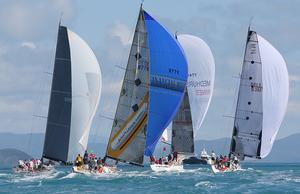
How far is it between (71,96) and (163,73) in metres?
7.50

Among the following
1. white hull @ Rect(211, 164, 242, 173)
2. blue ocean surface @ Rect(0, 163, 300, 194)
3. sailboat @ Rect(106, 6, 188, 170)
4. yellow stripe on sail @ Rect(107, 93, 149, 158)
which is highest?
sailboat @ Rect(106, 6, 188, 170)

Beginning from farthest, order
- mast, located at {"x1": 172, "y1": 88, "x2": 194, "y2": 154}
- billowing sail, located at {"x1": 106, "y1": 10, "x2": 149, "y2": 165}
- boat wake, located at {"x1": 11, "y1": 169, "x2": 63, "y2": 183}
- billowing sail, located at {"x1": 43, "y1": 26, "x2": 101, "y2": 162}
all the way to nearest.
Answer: mast, located at {"x1": 172, "y1": 88, "x2": 194, "y2": 154} → billowing sail, located at {"x1": 43, "y1": 26, "x2": 101, "y2": 162} → boat wake, located at {"x1": 11, "y1": 169, "x2": 63, "y2": 183} → billowing sail, located at {"x1": 106, "y1": 10, "x2": 149, "y2": 165}

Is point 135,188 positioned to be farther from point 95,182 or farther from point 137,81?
point 137,81

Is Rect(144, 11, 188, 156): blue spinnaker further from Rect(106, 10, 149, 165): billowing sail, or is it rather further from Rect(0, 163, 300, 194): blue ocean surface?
Rect(0, 163, 300, 194): blue ocean surface

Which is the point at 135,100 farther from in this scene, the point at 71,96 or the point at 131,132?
the point at 71,96

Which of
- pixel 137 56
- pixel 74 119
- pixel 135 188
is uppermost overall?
pixel 137 56

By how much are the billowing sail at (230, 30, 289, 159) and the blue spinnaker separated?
13.5m

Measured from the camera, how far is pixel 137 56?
199 ft

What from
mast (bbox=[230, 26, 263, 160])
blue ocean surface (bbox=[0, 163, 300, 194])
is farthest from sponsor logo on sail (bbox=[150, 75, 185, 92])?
mast (bbox=[230, 26, 263, 160])

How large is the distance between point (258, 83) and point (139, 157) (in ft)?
51.5

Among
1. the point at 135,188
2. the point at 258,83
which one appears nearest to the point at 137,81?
the point at 135,188

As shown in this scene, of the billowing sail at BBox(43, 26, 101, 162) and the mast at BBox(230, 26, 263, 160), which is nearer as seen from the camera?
the billowing sail at BBox(43, 26, 101, 162)

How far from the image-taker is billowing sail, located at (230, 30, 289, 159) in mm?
72125

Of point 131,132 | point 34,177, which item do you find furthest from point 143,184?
point 34,177
